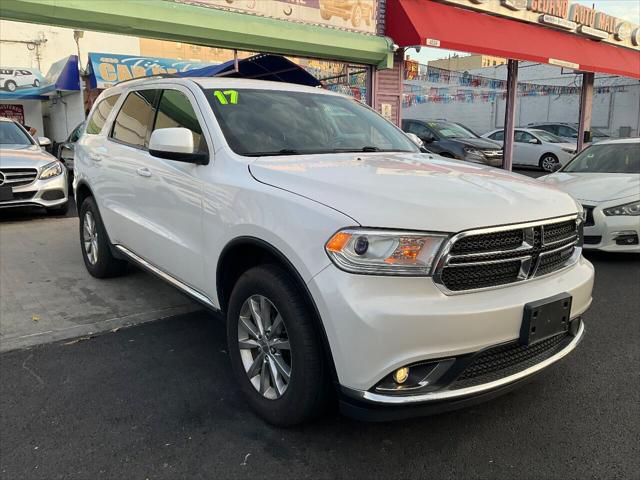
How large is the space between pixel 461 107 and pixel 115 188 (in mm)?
28649

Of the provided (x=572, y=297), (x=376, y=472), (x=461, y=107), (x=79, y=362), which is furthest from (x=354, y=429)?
(x=461, y=107)

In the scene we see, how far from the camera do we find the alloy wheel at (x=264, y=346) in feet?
9.04

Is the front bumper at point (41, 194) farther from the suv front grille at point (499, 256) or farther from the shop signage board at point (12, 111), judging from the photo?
the shop signage board at point (12, 111)

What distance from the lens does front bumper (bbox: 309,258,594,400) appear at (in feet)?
7.39

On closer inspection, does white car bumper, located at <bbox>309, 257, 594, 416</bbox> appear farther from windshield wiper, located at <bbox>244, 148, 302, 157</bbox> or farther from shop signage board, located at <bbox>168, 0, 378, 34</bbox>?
shop signage board, located at <bbox>168, 0, 378, 34</bbox>

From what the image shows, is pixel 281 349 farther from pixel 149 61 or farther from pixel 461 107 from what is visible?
pixel 461 107

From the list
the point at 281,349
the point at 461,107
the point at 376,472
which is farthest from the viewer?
the point at 461,107

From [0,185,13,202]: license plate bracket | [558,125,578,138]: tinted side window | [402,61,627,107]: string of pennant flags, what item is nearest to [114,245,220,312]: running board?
[0,185,13,202]: license plate bracket

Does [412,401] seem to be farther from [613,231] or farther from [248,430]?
[613,231]

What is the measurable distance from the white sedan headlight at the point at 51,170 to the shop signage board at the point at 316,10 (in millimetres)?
3257

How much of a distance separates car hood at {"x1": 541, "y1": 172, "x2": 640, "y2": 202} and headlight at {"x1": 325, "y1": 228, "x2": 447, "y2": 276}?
4660 millimetres

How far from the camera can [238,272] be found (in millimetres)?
3184

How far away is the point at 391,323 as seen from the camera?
7.36 feet

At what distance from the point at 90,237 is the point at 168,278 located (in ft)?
6.85
